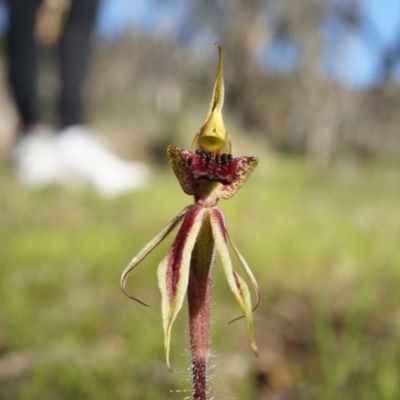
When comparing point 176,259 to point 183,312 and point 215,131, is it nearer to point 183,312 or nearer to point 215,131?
point 215,131

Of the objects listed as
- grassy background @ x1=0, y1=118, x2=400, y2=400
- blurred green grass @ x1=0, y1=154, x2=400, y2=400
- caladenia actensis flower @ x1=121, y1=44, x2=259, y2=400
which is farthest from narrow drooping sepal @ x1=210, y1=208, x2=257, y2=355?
grassy background @ x1=0, y1=118, x2=400, y2=400

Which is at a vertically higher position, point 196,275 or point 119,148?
point 119,148

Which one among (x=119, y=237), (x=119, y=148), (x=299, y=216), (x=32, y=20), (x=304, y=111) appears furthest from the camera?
(x=304, y=111)

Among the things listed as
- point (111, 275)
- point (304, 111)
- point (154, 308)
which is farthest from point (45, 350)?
point (304, 111)

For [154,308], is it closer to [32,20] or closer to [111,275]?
[111,275]

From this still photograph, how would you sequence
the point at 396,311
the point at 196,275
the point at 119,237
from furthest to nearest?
the point at 119,237, the point at 396,311, the point at 196,275

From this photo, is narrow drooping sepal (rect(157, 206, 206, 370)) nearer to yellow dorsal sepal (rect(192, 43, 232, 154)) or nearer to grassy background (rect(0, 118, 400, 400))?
yellow dorsal sepal (rect(192, 43, 232, 154))

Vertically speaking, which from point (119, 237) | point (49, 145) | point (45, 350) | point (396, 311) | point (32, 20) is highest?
point (32, 20)
